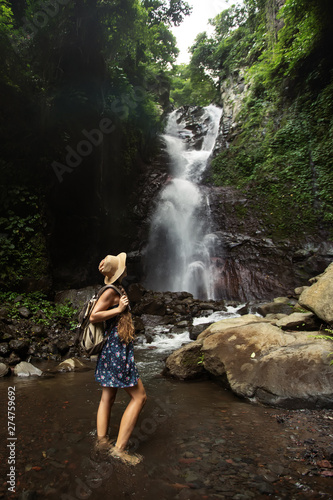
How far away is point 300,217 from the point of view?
13.0 metres

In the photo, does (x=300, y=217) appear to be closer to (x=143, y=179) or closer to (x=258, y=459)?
(x=143, y=179)

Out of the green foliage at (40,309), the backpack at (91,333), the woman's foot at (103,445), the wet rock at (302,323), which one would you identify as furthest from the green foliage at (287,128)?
the woman's foot at (103,445)

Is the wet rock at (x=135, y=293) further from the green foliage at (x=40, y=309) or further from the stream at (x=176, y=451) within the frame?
the stream at (x=176, y=451)

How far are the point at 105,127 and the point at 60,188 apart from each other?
3.79 m

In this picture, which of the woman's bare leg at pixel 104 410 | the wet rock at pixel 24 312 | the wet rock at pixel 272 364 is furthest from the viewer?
the wet rock at pixel 24 312

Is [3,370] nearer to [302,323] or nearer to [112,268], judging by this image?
[112,268]

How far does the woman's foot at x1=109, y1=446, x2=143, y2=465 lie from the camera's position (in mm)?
2252

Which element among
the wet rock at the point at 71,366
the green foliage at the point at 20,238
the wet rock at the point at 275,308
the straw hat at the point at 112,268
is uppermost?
the green foliage at the point at 20,238

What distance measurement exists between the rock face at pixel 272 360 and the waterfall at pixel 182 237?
24.9ft

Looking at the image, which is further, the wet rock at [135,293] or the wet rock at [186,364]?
the wet rock at [135,293]

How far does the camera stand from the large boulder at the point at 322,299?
455 cm

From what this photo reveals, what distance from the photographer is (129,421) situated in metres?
2.38

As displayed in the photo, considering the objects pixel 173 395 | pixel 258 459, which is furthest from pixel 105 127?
pixel 258 459

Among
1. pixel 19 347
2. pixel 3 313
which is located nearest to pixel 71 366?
pixel 19 347
